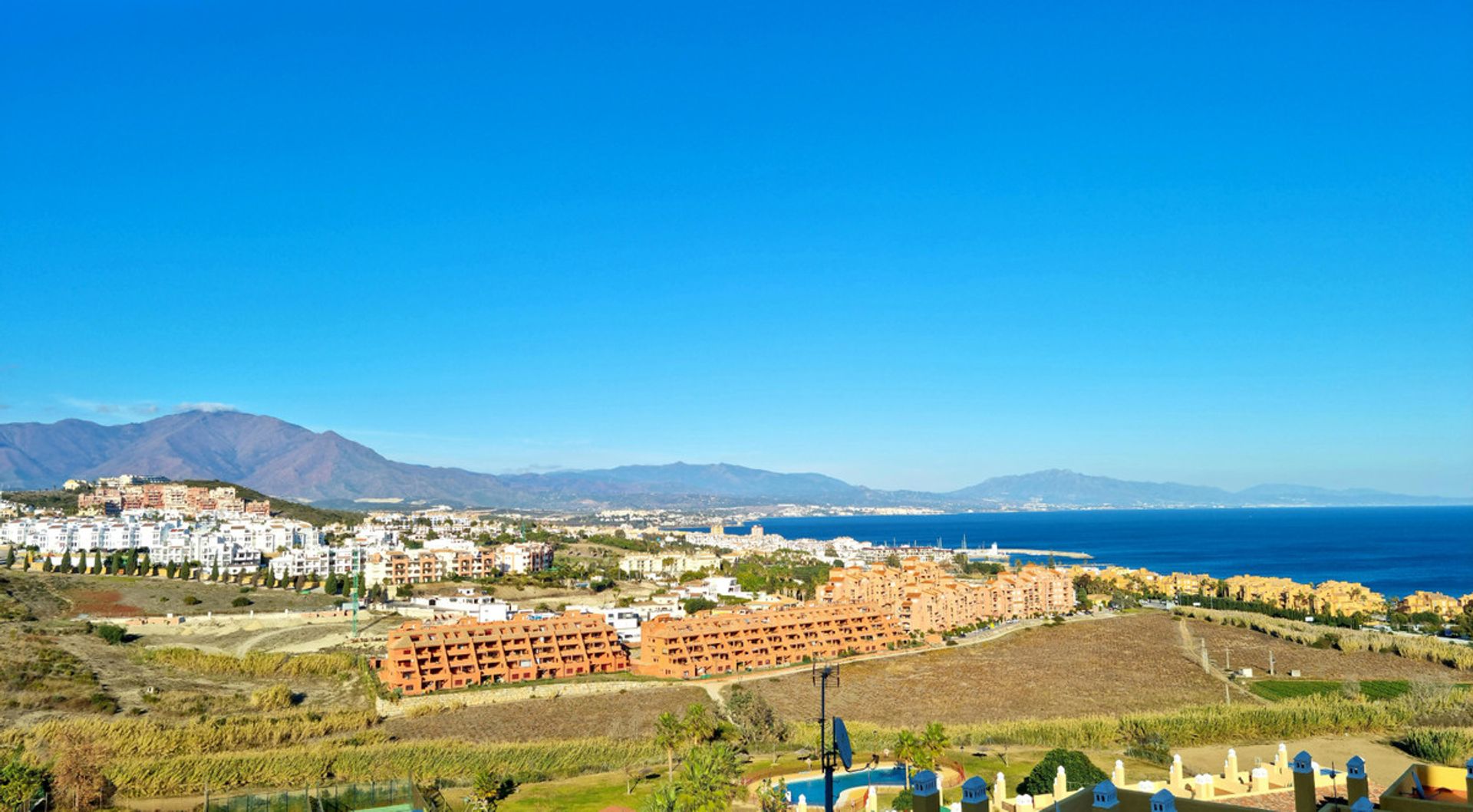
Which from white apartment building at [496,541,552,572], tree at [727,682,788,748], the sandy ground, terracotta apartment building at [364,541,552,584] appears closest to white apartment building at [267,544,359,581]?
terracotta apartment building at [364,541,552,584]

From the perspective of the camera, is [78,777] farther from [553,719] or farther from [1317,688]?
[1317,688]

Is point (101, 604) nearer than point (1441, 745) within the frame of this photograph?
No

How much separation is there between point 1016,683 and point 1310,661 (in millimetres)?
17157

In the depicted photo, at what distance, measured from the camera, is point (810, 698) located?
41656 millimetres

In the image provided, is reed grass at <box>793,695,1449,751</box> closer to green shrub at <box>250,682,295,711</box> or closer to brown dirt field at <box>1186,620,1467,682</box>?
brown dirt field at <box>1186,620,1467,682</box>

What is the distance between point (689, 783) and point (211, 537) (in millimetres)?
74168

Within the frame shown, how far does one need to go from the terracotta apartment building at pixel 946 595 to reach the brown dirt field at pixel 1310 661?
1181 centimetres

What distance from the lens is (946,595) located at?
61.7 meters

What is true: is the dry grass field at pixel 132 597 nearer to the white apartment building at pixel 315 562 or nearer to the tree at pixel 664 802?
the white apartment building at pixel 315 562

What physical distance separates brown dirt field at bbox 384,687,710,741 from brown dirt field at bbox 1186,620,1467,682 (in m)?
28.4

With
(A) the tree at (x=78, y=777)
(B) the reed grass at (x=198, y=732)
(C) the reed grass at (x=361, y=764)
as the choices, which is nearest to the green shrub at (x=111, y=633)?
(B) the reed grass at (x=198, y=732)

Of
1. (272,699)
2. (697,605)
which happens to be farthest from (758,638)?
(272,699)

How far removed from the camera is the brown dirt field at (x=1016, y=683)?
126 feet

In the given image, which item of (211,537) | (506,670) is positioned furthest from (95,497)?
(506,670)
